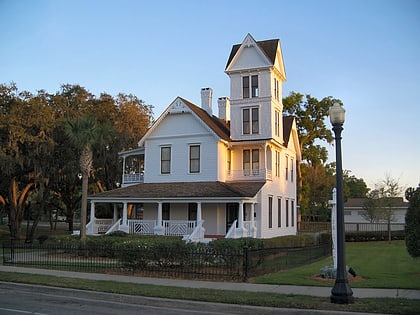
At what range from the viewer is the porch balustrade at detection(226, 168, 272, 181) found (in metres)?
31.0

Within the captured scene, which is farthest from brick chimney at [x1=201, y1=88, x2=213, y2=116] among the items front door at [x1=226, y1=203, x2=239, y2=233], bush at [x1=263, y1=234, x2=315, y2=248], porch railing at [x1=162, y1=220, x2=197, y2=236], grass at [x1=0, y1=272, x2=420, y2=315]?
grass at [x1=0, y1=272, x2=420, y2=315]

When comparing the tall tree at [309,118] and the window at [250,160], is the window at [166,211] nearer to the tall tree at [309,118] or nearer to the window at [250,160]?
the window at [250,160]

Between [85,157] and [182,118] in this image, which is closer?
[85,157]

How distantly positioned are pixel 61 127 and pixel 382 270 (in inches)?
1071

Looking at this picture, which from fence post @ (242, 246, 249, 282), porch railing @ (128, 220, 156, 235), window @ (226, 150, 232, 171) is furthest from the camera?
window @ (226, 150, 232, 171)

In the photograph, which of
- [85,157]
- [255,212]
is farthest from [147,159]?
[255,212]

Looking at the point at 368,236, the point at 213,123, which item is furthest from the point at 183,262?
the point at 368,236

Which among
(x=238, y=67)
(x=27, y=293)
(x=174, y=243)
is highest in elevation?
(x=238, y=67)

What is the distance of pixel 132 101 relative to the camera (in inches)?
1732

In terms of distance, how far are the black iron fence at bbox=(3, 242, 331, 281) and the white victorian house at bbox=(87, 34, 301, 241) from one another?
9.56 m

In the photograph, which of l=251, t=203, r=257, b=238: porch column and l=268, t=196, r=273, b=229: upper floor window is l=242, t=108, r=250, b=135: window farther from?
l=251, t=203, r=257, b=238: porch column

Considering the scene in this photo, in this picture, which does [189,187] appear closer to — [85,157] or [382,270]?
[85,157]

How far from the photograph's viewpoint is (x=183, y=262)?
16703mm

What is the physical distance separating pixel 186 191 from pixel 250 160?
222 inches
